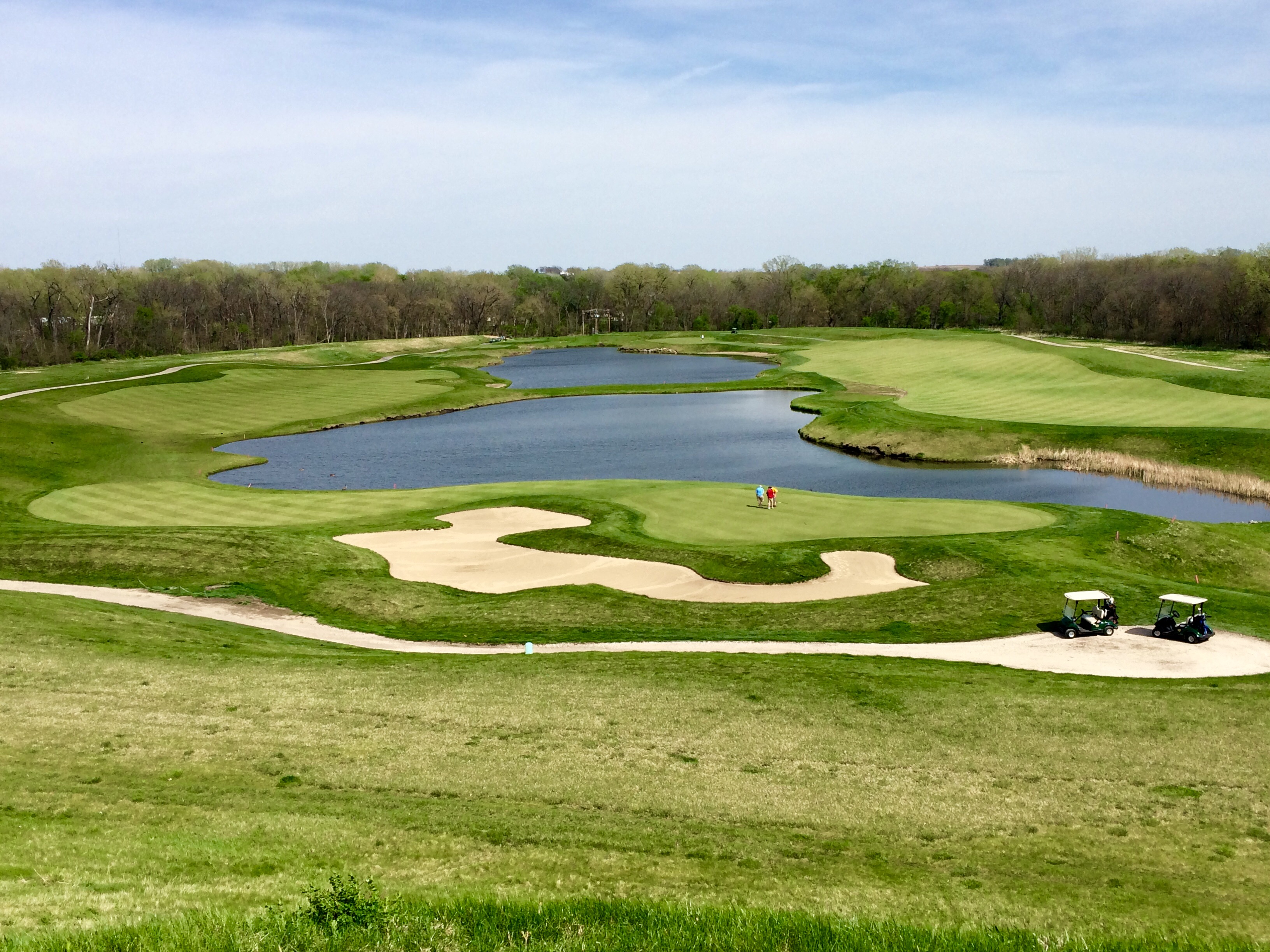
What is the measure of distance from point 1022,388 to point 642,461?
4474cm

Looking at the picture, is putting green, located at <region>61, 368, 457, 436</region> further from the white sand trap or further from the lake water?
the white sand trap

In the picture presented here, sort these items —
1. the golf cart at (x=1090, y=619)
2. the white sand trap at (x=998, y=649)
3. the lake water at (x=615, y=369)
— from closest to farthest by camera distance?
the white sand trap at (x=998, y=649)
the golf cart at (x=1090, y=619)
the lake water at (x=615, y=369)

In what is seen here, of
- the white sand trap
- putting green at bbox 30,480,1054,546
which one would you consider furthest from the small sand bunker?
the white sand trap

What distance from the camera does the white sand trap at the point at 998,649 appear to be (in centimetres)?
2798

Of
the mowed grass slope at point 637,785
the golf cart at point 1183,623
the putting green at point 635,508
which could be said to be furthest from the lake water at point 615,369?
the mowed grass slope at point 637,785

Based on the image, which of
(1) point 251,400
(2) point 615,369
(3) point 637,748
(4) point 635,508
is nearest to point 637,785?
(3) point 637,748

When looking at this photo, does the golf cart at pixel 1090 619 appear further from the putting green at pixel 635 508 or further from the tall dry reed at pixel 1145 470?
the tall dry reed at pixel 1145 470

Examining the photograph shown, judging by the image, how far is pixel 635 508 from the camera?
160 ft

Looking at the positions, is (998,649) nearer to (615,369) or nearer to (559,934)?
(559,934)

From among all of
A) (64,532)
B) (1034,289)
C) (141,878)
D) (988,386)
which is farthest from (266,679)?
(1034,289)

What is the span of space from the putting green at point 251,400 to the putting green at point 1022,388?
166 feet

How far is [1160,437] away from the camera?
71500mm

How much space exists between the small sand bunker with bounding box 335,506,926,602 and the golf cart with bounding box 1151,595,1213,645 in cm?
804

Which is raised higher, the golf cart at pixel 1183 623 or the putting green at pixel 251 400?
the putting green at pixel 251 400
